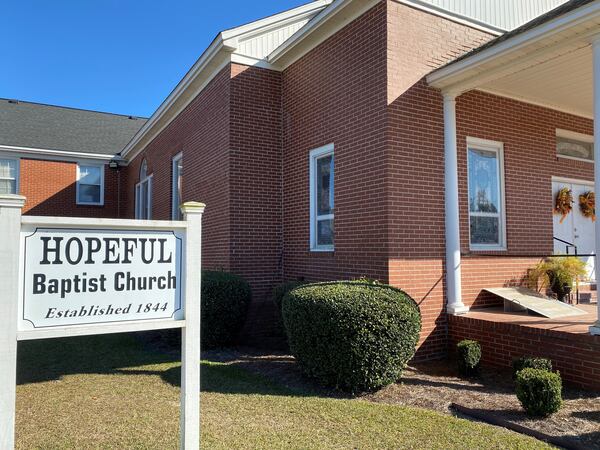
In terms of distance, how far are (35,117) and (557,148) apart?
68.5ft

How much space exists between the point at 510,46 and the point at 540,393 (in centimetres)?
420

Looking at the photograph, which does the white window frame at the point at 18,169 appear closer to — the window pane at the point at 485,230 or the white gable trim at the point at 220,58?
the white gable trim at the point at 220,58

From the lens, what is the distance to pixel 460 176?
7.65 metres

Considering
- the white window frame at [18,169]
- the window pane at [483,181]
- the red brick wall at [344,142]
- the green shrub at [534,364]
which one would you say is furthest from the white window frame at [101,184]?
the green shrub at [534,364]

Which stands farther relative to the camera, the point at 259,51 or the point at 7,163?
the point at 7,163

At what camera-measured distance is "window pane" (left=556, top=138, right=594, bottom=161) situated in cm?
929

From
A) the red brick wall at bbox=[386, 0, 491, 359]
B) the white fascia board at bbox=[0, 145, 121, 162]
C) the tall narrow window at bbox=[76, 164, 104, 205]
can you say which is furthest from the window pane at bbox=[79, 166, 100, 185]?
the red brick wall at bbox=[386, 0, 491, 359]

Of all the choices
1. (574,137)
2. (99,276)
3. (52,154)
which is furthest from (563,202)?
(52,154)

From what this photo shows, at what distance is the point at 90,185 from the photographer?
19875 mm

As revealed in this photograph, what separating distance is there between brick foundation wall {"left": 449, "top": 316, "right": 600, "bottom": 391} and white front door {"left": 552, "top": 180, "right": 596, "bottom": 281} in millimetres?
3606

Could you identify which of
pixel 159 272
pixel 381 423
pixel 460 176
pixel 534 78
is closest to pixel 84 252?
pixel 159 272

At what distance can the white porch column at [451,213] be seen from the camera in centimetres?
706

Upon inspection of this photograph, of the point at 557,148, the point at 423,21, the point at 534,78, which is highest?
the point at 423,21

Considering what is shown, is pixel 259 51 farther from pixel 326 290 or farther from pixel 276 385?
pixel 276 385
